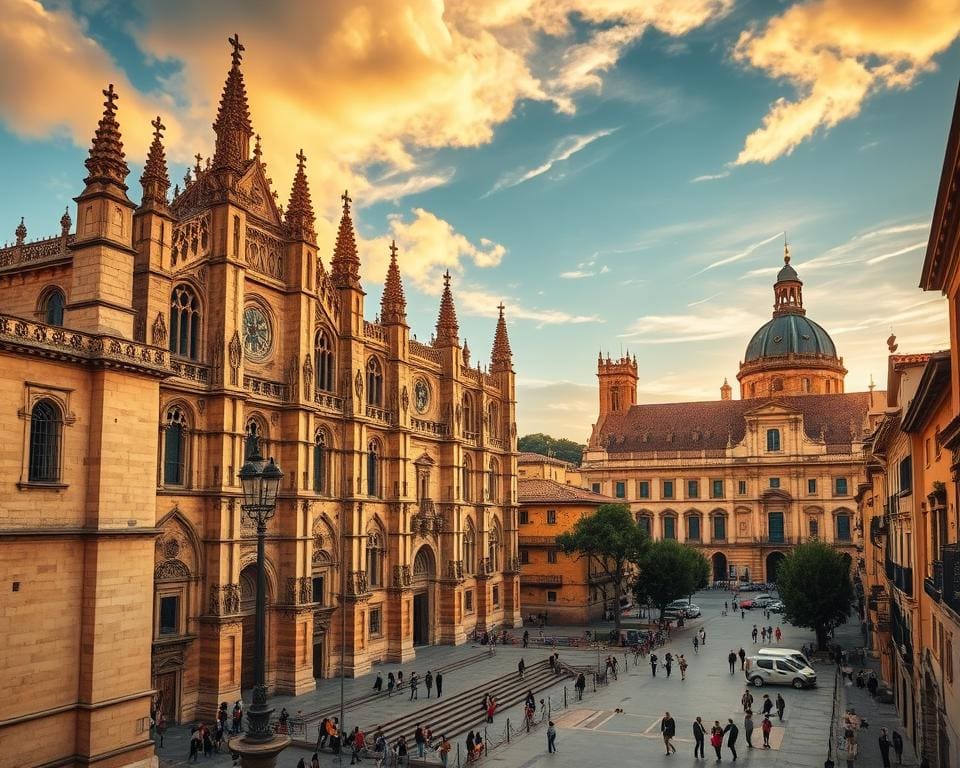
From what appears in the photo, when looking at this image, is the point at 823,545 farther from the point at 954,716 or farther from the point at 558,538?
the point at 954,716

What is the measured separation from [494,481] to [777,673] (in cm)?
2656

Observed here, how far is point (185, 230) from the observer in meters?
35.6

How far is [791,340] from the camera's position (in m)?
107

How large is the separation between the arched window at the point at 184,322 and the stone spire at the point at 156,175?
385cm

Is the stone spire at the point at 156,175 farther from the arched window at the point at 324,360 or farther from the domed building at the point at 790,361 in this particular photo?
the domed building at the point at 790,361

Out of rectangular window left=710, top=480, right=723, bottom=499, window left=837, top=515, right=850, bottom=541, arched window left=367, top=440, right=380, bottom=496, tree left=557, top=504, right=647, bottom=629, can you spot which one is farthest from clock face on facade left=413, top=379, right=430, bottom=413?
window left=837, top=515, right=850, bottom=541

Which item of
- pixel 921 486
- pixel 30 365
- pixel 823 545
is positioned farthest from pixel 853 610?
pixel 30 365

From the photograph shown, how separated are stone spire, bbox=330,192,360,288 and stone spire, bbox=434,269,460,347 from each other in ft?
39.2

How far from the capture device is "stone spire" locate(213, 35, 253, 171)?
127 feet

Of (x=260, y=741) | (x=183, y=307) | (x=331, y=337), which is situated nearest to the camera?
(x=260, y=741)

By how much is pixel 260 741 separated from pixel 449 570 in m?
40.9

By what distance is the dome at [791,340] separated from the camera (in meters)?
106

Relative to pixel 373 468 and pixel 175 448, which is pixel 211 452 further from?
→ pixel 373 468

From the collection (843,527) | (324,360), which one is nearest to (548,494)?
(324,360)
